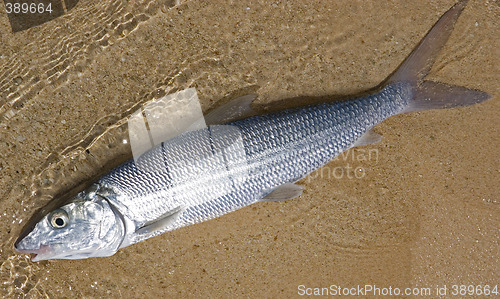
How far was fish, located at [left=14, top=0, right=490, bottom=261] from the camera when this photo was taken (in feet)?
10.4

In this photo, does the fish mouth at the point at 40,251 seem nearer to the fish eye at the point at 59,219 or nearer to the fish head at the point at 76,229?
the fish head at the point at 76,229

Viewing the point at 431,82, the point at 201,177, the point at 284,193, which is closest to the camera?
the point at 201,177

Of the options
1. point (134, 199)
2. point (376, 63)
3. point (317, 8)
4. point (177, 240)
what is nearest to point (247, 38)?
point (317, 8)

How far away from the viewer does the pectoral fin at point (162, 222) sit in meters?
3.17

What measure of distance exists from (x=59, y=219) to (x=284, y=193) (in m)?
2.00

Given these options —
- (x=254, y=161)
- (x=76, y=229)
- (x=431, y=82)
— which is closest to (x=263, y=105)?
(x=254, y=161)

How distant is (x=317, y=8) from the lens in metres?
3.62

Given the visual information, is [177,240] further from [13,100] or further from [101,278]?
[13,100]

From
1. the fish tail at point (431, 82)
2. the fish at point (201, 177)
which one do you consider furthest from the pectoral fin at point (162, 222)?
the fish tail at point (431, 82)

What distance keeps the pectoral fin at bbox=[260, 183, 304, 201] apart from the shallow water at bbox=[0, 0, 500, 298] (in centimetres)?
34

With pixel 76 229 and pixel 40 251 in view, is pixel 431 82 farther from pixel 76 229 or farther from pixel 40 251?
pixel 40 251

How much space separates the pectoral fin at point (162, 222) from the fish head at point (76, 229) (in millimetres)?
195

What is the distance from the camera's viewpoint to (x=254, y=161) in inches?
125

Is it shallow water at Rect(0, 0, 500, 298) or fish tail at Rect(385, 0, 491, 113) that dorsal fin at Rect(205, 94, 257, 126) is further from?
fish tail at Rect(385, 0, 491, 113)
